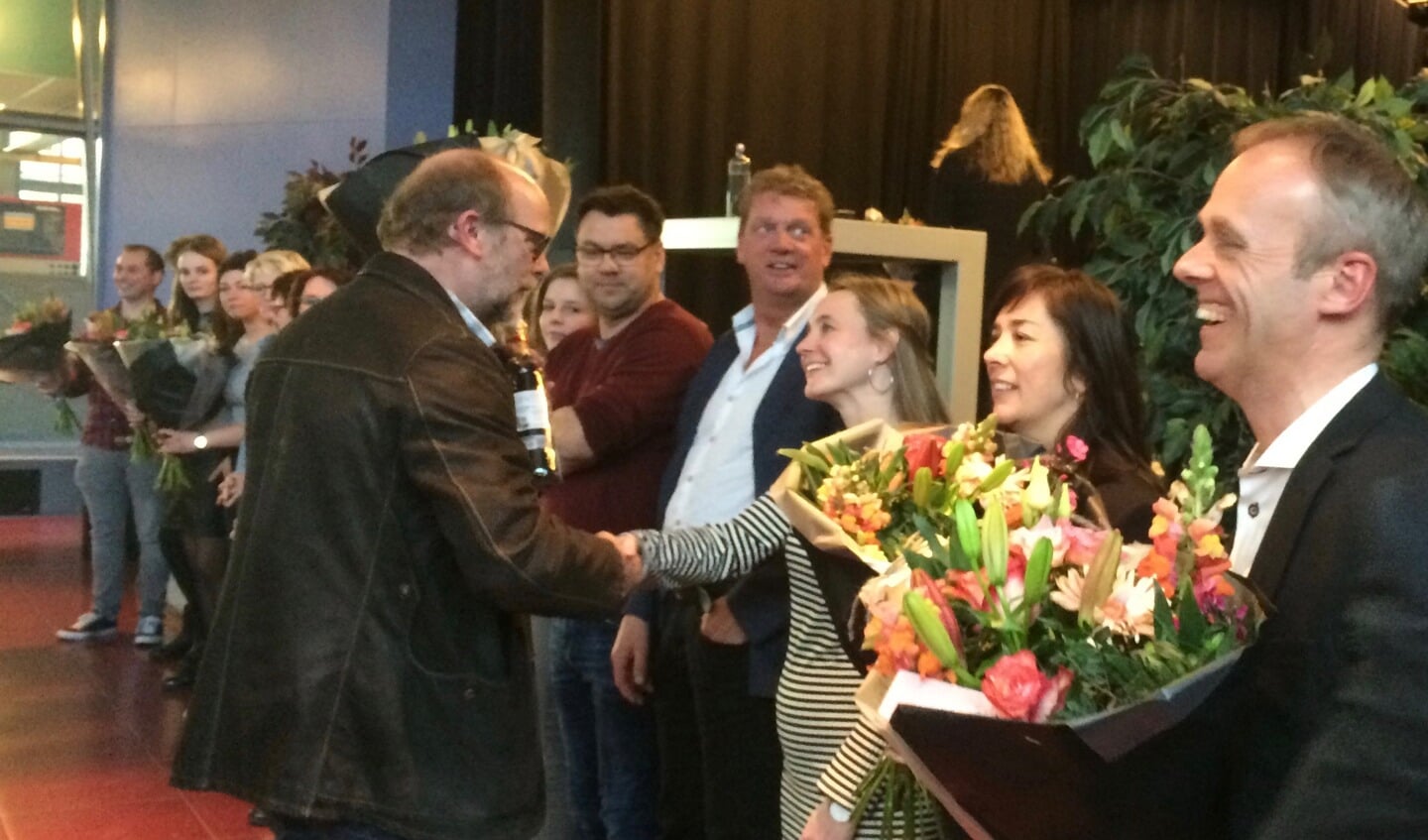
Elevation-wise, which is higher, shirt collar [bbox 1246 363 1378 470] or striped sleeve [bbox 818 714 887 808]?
shirt collar [bbox 1246 363 1378 470]

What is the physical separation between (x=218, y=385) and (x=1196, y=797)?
458cm

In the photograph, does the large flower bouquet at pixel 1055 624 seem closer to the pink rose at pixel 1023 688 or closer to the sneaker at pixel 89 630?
the pink rose at pixel 1023 688

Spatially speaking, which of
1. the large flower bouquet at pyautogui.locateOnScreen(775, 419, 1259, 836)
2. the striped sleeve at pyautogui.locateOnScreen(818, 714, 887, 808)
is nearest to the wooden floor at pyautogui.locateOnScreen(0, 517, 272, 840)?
the striped sleeve at pyautogui.locateOnScreen(818, 714, 887, 808)

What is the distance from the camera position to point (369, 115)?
808 centimetres

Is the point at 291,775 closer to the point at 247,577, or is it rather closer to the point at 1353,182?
the point at 247,577

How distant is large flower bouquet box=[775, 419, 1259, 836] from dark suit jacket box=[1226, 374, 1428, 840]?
2.6 inches

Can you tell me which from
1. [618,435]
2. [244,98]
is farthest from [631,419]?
[244,98]

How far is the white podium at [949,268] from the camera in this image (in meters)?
3.27

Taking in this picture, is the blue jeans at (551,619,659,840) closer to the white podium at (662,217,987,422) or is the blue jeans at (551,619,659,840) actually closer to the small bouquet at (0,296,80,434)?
the white podium at (662,217,987,422)

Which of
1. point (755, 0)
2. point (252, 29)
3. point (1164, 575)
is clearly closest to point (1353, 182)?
point (1164, 575)

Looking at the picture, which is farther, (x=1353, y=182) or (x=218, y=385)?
(x=218, y=385)

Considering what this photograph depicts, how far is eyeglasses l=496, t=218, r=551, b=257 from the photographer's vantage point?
2.26 meters

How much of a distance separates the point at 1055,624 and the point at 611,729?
6.78 ft

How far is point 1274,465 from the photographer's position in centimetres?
142
